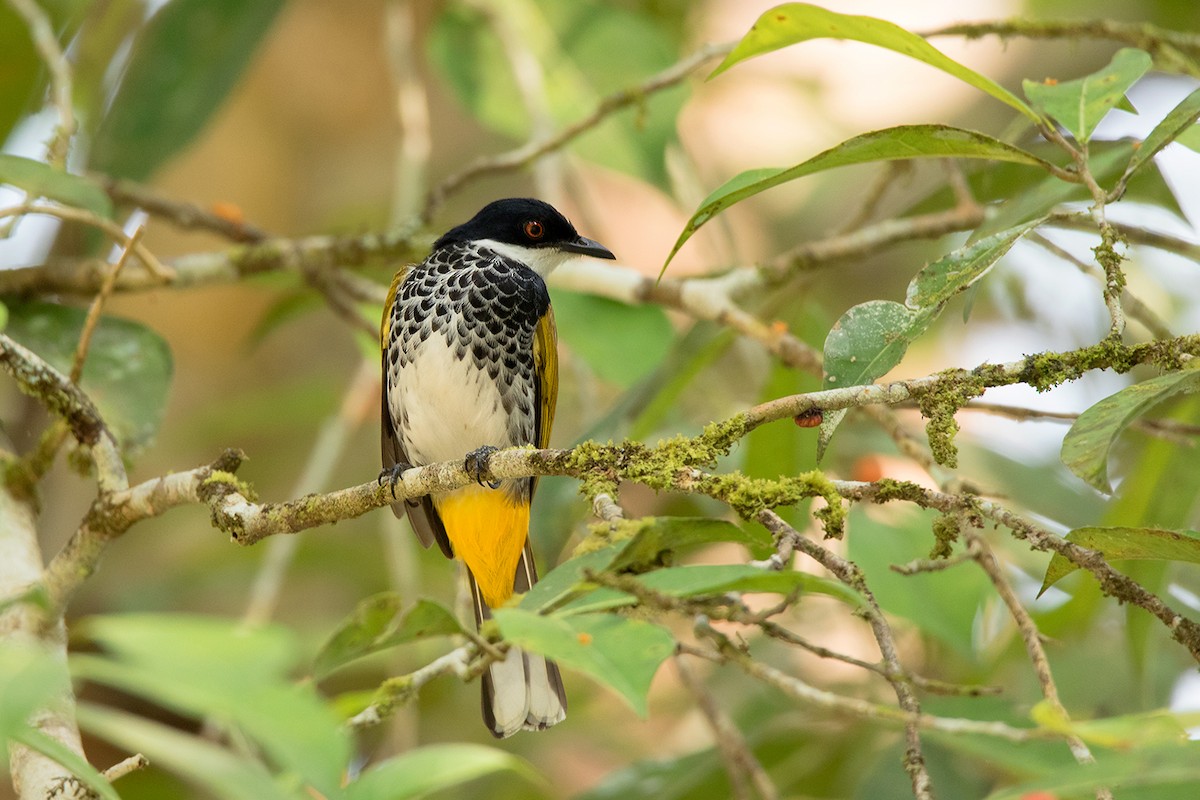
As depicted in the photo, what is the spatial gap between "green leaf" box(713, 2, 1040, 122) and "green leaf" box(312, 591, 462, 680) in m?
1.05

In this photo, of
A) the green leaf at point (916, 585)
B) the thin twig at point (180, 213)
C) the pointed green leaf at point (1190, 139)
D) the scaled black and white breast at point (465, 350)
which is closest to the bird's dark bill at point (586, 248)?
the scaled black and white breast at point (465, 350)

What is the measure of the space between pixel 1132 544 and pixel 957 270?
523mm

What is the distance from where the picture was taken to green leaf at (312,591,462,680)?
1803 millimetres

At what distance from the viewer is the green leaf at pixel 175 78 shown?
4.04 m

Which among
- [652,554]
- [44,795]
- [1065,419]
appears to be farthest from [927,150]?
[44,795]

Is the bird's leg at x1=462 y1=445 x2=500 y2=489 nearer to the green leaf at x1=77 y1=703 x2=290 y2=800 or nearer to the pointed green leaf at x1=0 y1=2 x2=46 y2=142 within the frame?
the green leaf at x1=77 y1=703 x2=290 y2=800

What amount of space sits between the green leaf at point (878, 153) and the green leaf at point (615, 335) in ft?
5.24

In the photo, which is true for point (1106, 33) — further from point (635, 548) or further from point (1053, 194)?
point (635, 548)

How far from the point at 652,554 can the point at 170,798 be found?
303 centimetres

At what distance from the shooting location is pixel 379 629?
81.6 inches

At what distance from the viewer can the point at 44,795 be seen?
1.95 metres

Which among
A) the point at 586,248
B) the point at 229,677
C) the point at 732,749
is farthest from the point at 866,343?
the point at 586,248

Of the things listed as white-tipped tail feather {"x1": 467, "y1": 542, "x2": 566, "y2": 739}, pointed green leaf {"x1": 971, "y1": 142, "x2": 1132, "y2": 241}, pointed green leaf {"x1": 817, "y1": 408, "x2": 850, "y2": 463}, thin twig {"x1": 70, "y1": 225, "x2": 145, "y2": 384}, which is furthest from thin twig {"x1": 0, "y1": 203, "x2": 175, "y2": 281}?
pointed green leaf {"x1": 971, "y1": 142, "x2": 1132, "y2": 241}

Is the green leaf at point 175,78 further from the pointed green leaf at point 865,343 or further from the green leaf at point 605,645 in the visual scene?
the green leaf at point 605,645
